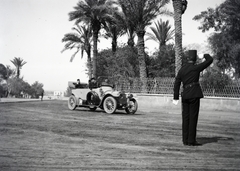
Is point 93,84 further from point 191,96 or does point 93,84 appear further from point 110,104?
point 191,96

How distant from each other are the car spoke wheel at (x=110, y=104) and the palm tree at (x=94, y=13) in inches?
585

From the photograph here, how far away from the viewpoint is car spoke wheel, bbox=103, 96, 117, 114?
44.5ft

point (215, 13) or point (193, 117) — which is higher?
point (215, 13)

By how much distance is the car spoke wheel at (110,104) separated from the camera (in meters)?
13.6

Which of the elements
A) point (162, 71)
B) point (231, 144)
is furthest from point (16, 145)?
point (162, 71)

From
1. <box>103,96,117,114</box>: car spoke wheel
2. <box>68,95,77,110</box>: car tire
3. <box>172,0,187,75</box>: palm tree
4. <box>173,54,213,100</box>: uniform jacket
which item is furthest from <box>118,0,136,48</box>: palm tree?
<box>173,54,213,100</box>: uniform jacket

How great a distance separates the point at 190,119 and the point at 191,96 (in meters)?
0.43

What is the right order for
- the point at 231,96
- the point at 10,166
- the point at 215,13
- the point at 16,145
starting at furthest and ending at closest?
the point at 215,13 → the point at 231,96 → the point at 16,145 → the point at 10,166

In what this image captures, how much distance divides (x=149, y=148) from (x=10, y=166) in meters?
2.39

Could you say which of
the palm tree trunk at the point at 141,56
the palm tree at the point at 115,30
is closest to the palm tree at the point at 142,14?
the palm tree trunk at the point at 141,56

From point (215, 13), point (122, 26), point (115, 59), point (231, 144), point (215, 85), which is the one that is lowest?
point (231, 144)

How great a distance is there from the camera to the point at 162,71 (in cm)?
2719

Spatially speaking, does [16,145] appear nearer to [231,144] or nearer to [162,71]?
[231,144]

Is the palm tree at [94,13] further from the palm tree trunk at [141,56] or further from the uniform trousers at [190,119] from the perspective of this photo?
the uniform trousers at [190,119]
